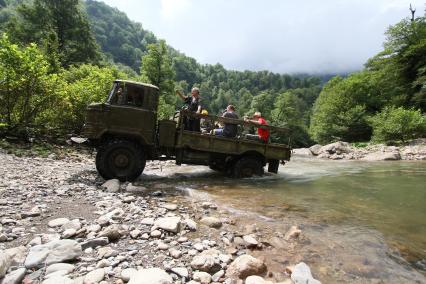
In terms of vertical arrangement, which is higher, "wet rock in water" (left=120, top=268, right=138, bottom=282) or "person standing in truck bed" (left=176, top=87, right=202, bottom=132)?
"person standing in truck bed" (left=176, top=87, right=202, bottom=132)

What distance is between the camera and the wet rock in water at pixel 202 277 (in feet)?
11.5

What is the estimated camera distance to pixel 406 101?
40531mm

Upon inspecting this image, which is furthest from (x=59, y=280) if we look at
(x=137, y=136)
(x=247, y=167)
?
(x=247, y=167)

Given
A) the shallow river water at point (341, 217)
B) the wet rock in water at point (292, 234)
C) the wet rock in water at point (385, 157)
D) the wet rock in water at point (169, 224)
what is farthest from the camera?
the wet rock in water at point (385, 157)

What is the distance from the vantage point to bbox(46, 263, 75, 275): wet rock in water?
3.40 metres

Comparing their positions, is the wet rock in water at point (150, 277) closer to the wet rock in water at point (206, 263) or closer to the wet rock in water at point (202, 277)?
the wet rock in water at point (202, 277)

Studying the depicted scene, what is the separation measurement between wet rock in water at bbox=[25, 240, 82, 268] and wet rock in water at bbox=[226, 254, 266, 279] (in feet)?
6.41

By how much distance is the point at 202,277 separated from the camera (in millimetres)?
3547

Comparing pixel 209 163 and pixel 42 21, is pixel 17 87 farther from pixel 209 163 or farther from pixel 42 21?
pixel 42 21

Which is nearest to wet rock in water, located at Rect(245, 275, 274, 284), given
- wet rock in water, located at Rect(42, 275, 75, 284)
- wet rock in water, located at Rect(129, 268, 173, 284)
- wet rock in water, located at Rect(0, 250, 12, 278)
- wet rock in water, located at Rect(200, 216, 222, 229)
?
wet rock in water, located at Rect(129, 268, 173, 284)

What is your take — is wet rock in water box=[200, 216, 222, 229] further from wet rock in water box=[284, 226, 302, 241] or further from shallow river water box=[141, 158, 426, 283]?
wet rock in water box=[284, 226, 302, 241]

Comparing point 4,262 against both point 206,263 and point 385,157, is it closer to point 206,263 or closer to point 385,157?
point 206,263

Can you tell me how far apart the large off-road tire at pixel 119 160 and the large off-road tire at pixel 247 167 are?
146 inches

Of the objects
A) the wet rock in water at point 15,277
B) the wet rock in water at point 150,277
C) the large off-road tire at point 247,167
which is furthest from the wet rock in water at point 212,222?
the large off-road tire at point 247,167
